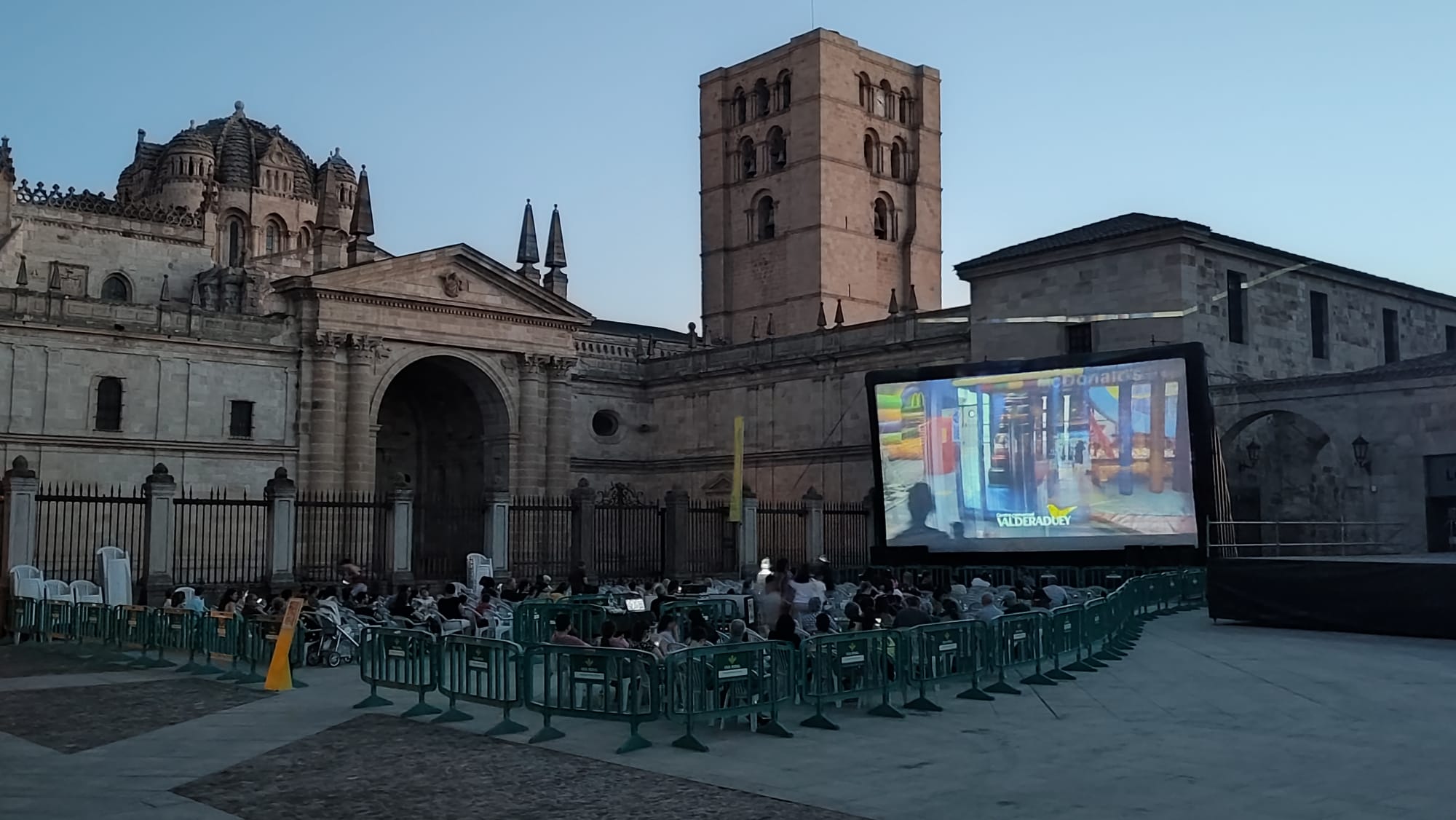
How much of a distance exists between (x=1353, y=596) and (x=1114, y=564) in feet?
27.3

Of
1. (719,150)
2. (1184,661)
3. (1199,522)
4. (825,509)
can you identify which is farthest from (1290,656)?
(719,150)

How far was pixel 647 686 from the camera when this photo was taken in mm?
11992

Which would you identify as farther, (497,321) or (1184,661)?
(497,321)

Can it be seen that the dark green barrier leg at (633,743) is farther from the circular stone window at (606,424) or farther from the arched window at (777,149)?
the arched window at (777,149)

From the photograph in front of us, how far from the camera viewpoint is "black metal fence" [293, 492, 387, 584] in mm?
34875

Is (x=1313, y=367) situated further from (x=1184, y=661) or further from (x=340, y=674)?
(x=340, y=674)

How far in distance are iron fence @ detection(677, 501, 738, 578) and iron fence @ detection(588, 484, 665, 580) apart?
108 cm

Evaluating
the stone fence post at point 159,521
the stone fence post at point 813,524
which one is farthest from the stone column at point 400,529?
the stone fence post at point 813,524

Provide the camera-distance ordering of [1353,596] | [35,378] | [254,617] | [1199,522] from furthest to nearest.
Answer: [35,378], [1199,522], [1353,596], [254,617]

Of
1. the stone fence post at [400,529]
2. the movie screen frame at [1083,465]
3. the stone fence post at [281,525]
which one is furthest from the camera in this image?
the stone fence post at [400,529]

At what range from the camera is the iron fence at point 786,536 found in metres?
40.1

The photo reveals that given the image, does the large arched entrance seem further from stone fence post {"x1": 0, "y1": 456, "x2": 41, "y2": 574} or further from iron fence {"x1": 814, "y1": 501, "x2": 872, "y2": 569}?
stone fence post {"x1": 0, "y1": 456, "x2": 41, "y2": 574}

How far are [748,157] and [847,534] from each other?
31.4 metres

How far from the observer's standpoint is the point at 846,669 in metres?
13.2
